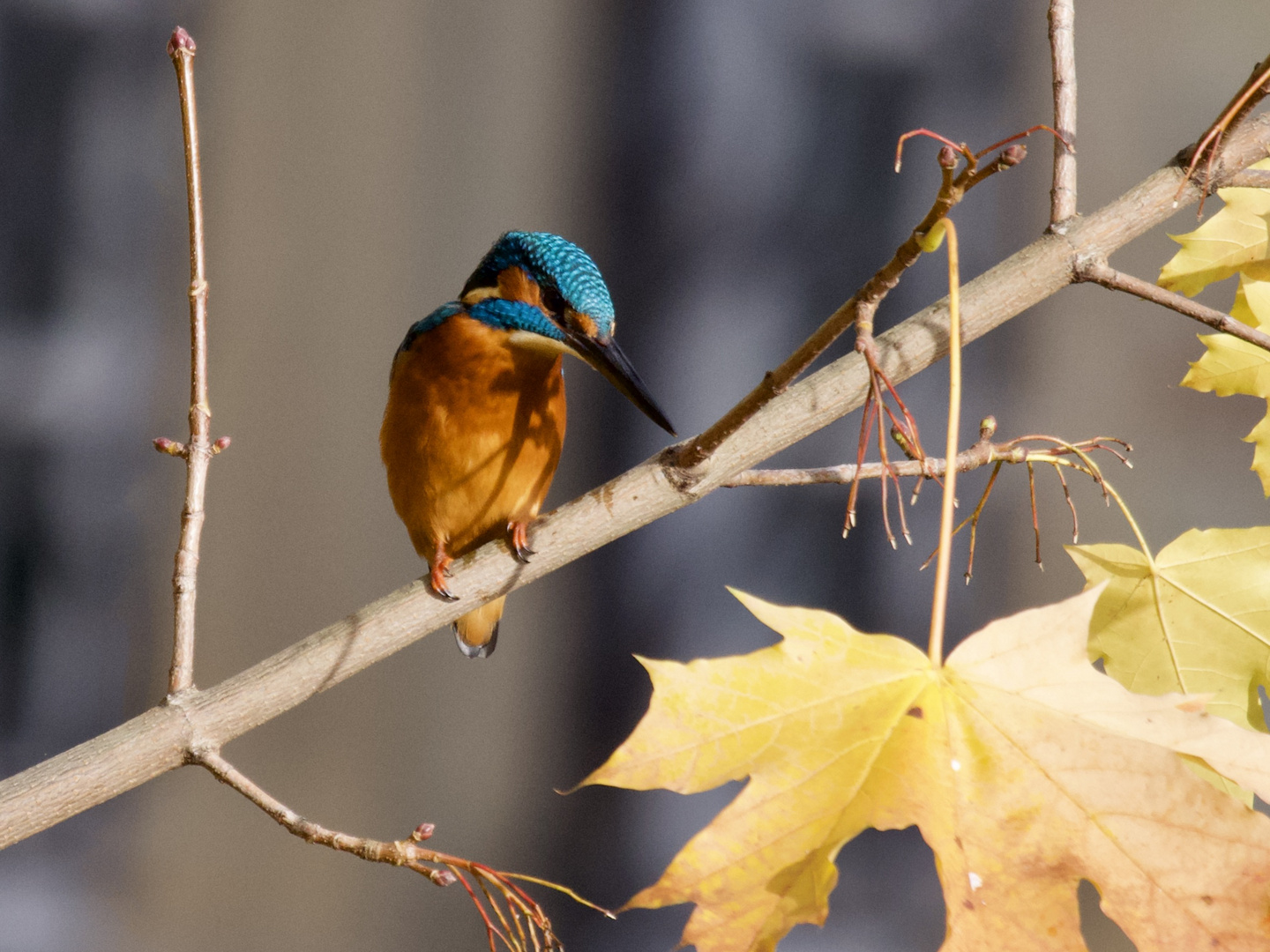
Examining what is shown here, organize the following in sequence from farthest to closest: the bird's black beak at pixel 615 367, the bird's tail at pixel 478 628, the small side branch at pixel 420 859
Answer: the bird's tail at pixel 478 628 < the bird's black beak at pixel 615 367 < the small side branch at pixel 420 859

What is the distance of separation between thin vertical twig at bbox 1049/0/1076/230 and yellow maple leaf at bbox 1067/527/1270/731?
0.13 metres

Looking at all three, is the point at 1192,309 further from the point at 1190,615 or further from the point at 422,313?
the point at 422,313

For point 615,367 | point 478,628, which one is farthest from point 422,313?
point 615,367

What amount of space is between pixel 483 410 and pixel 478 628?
0.27 m

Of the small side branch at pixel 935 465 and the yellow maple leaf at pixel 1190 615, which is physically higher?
the small side branch at pixel 935 465

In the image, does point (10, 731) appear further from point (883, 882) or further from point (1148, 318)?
point (1148, 318)

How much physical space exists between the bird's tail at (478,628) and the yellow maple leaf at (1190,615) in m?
0.49

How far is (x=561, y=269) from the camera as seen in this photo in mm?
543

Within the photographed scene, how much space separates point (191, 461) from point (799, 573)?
3.25ft

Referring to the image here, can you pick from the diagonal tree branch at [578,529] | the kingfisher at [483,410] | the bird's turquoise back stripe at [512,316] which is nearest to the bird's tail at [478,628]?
the kingfisher at [483,410]

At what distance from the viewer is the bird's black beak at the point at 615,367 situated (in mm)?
430

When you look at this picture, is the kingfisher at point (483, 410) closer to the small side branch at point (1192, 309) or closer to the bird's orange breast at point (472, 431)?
the bird's orange breast at point (472, 431)

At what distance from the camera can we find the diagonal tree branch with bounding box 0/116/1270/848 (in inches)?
13.5

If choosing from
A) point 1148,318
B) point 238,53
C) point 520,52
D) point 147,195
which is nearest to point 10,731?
point 147,195
